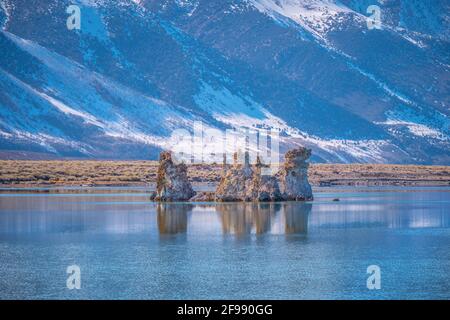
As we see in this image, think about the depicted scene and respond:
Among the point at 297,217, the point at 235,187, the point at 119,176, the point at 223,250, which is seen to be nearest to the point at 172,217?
the point at 297,217

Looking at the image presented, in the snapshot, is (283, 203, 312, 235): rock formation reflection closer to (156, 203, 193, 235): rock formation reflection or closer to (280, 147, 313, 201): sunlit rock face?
(280, 147, 313, 201): sunlit rock face

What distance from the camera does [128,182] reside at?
161625 millimetres

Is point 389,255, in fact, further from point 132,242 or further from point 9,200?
point 9,200

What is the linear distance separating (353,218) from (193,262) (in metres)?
28.6

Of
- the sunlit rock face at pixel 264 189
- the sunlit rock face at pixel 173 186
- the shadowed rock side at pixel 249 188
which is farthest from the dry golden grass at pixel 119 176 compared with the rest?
the sunlit rock face at pixel 264 189

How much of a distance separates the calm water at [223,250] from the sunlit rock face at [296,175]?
11.5ft

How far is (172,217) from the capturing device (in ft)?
277

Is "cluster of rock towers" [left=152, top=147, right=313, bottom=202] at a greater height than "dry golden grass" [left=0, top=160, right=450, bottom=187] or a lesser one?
lesser

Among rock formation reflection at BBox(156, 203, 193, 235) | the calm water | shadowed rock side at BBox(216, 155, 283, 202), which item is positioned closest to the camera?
the calm water

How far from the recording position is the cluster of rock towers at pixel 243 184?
98.4m

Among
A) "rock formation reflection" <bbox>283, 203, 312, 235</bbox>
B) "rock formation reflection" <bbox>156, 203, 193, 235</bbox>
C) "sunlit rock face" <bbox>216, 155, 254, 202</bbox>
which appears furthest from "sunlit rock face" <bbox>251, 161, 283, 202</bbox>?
"rock formation reflection" <bbox>156, 203, 193, 235</bbox>

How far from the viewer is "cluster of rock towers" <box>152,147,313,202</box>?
98375 millimetres

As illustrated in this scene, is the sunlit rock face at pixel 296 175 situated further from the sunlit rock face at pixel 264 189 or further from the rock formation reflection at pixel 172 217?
the rock formation reflection at pixel 172 217
